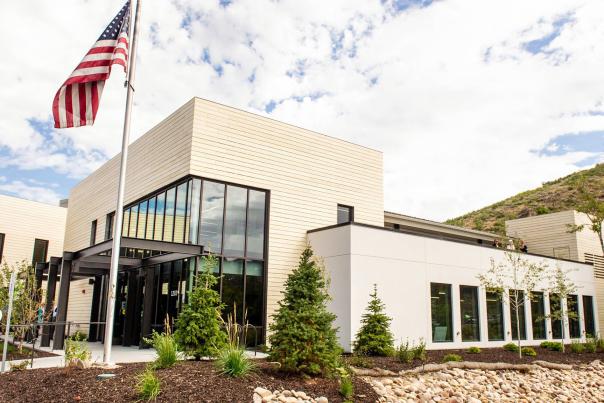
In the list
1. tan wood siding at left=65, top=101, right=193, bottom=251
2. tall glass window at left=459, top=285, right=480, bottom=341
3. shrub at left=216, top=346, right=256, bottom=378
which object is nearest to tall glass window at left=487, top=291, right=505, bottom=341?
tall glass window at left=459, top=285, right=480, bottom=341

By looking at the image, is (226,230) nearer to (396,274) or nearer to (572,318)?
(396,274)

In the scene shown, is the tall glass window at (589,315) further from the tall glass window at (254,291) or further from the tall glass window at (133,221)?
the tall glass window at (133,221)

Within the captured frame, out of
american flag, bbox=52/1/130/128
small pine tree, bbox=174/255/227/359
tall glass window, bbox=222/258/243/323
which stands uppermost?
american flag, bbox=52/1/130/128

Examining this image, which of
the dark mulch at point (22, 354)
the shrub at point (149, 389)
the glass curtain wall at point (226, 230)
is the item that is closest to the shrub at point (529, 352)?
the glass curtain wall at point (226, 230)

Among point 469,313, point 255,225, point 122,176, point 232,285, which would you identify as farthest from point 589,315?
point 122,176

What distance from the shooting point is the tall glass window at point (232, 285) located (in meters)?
15.3

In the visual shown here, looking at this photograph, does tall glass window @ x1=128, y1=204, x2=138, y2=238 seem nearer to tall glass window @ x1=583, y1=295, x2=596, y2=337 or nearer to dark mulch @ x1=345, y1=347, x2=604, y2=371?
dark mulch @ x1=345, y1=347, x2=604, y2=371

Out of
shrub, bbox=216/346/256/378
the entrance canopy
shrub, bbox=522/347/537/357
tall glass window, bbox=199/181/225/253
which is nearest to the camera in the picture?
shrub, bbox=216/346/256/378

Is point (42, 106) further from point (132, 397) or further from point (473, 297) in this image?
point (473, 297)

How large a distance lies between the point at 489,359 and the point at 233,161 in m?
9.65

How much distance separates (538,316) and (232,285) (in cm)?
1330

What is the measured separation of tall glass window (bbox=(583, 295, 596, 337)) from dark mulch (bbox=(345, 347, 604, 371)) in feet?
18.1

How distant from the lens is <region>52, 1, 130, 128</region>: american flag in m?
9.62

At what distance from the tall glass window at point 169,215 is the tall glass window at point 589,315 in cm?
1916
